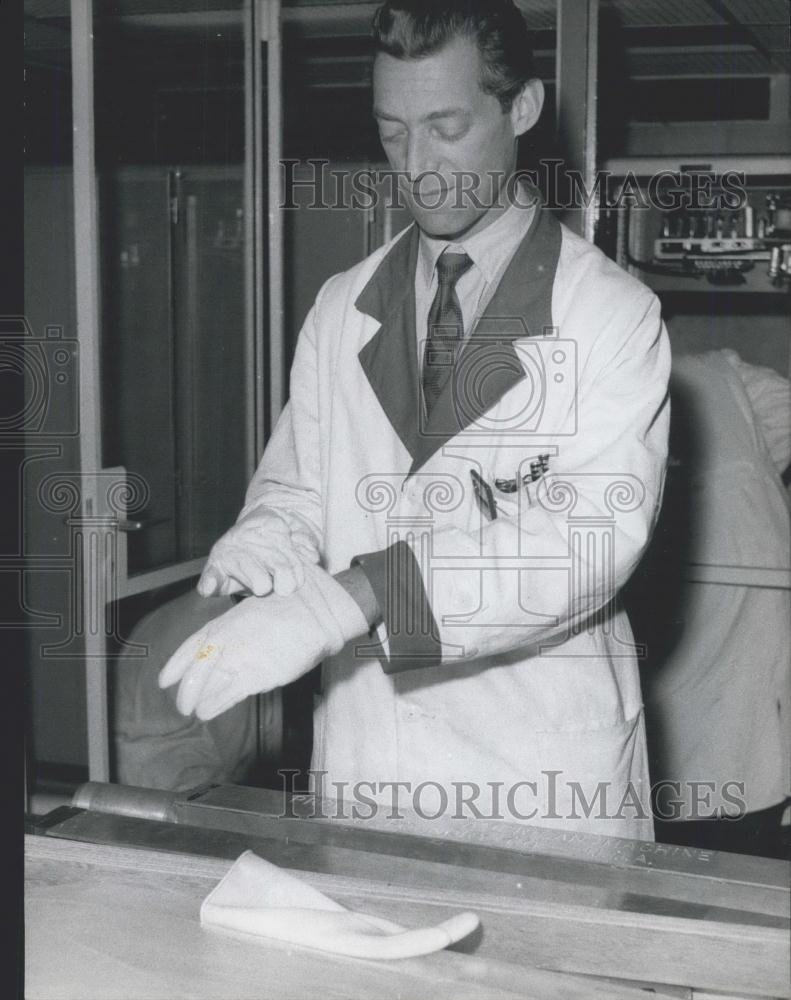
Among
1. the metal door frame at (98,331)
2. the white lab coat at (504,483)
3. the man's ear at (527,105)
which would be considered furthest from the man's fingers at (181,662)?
the metal door frame at (98,331)

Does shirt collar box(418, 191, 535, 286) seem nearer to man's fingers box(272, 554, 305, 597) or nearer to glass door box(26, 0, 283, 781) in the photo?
man's fingers box(272, 554, 305, 597)

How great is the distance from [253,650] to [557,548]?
0.28m

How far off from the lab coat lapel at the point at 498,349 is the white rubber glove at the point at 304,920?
1.95ft

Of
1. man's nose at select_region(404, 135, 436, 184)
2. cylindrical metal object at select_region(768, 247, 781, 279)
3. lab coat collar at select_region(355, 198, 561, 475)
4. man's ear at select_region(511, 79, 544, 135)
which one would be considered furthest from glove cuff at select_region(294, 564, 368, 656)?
cylindrical metal object at select_region(768, 247, 781, 279)

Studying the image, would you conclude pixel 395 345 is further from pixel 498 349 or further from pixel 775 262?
pixel 775 262

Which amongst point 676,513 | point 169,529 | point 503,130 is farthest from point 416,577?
point 169,529

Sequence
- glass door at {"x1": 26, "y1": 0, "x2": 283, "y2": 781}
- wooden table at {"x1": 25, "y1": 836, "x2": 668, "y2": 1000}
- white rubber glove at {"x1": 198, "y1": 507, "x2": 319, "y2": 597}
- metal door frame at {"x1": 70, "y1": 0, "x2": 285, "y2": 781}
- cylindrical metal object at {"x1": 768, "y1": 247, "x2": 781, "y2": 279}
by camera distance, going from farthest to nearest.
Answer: cylindrical metal object at {"x1": 768, "y1": 247, "x2": 781, "y2": 279} < glass door at {"x1": 26, "y1": 0, "x2": 283, "y2": 781} < metal door frame at {"x1": 70, "y1": 0, "x2": 285, "y2": 781} < white rubber glove at {"x1": 198, "y1": 507, "x2": 319, "y2": 597} < wooden table at {"x1": 25, "y1": 836, "x2": 668, "y2": 1000}

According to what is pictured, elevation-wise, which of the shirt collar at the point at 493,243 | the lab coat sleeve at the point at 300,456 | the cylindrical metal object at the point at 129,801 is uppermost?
the shirt collar at the point at 493,243

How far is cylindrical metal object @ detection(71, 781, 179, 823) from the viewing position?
108 cm

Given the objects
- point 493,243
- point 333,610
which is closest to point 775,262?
point 493,243

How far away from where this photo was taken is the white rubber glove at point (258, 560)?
107 cm

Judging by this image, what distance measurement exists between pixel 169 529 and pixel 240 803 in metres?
1.54

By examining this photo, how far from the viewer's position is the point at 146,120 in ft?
8.13

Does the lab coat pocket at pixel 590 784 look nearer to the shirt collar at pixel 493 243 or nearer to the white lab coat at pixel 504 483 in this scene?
the white lab coat at pixel 504 483
